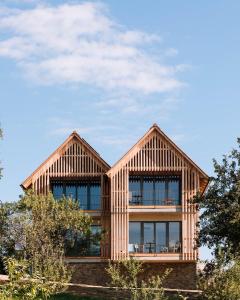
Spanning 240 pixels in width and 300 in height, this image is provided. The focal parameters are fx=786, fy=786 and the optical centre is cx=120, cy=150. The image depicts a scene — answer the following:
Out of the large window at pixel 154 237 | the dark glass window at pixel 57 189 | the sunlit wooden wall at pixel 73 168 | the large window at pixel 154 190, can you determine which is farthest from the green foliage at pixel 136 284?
the dark glass window at pixel 57 189

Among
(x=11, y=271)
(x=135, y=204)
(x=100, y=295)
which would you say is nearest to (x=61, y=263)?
(x=100, y=295)

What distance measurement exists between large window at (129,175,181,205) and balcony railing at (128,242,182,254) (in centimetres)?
265

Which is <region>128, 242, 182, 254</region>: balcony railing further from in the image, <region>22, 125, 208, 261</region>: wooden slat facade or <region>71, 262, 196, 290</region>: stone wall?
<region>71, 262, 196, 290</region>: stone wall

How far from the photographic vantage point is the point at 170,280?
161 ft

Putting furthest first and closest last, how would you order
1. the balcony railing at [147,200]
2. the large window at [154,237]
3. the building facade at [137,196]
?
the balcony railing at [147,200] < the large window at [154,237] < the building facade at [137,196]

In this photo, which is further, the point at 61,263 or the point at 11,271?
the point at 61,263

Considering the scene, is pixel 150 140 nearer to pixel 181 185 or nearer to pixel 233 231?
pixel 181 185

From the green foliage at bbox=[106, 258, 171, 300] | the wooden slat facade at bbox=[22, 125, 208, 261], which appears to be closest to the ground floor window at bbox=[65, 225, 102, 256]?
the wooden slat facade at bbox=[22, 125, 208, 261]

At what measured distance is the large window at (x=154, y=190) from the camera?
164 feet

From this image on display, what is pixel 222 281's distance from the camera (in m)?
32.7

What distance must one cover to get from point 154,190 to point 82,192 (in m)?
4.70

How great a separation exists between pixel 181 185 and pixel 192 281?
6074 mm

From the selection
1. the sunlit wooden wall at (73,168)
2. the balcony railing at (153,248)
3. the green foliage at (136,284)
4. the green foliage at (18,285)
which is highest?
the sunlit wooden wall at (73,168)

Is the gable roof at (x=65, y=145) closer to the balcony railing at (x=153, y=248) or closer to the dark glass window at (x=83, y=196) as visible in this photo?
the dark glass window at (x=83, y=196)
